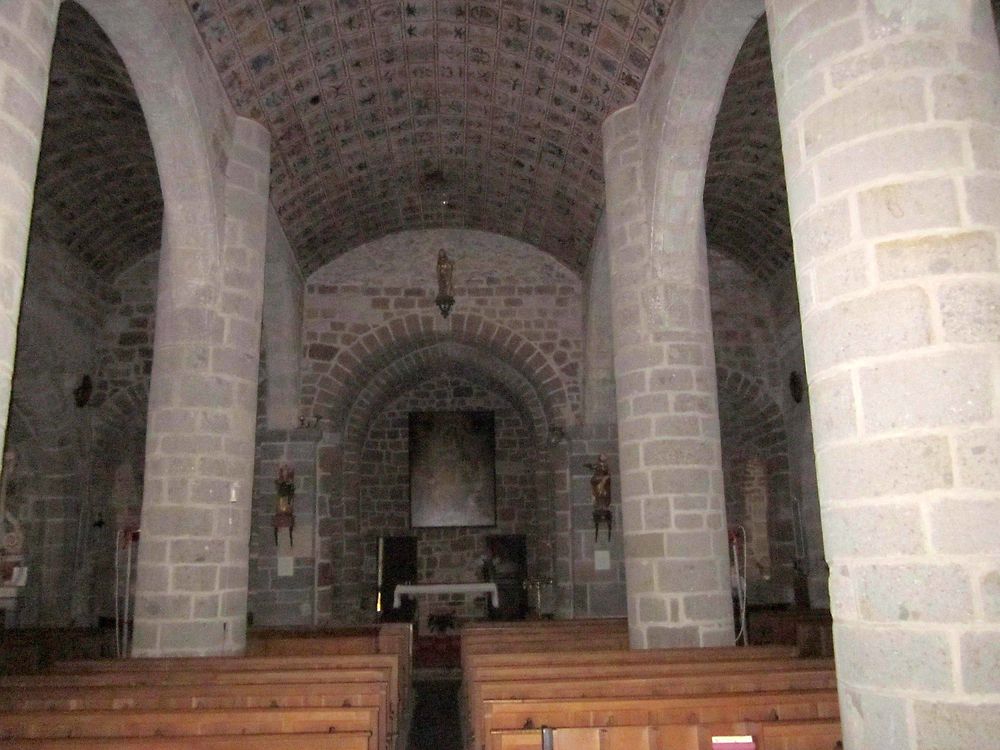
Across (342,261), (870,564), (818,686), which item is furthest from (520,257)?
(870,564)

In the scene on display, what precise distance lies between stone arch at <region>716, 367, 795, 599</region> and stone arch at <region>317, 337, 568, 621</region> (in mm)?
2700

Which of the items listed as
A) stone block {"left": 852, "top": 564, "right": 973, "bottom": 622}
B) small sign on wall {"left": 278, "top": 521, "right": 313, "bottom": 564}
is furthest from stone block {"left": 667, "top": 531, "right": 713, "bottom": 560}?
small sign on wall {"left": 278, "top": 521, "right": 313, "bottom": 564}

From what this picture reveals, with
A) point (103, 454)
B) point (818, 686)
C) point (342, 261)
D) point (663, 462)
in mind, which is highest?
point (342, 261)

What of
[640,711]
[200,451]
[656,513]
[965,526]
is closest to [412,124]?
[200,451]

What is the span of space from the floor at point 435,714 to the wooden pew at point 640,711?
3463 mm

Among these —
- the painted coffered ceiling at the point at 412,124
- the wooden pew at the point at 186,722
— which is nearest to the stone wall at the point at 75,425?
the painted coffered ceiling at the point at 412,124

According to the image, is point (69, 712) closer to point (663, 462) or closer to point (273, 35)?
point (663, 462)

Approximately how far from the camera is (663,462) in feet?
21.2

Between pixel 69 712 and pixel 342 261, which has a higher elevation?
pixel 342 261

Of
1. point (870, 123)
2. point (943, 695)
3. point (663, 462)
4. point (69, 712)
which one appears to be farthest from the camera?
point (663, 462)

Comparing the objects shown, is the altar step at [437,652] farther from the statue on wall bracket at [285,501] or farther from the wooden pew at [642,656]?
the wooden pew at [642,656]

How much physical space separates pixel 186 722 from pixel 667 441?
3928 mm

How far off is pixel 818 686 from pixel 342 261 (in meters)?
9.42

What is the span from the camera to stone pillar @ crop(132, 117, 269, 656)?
6398mm
